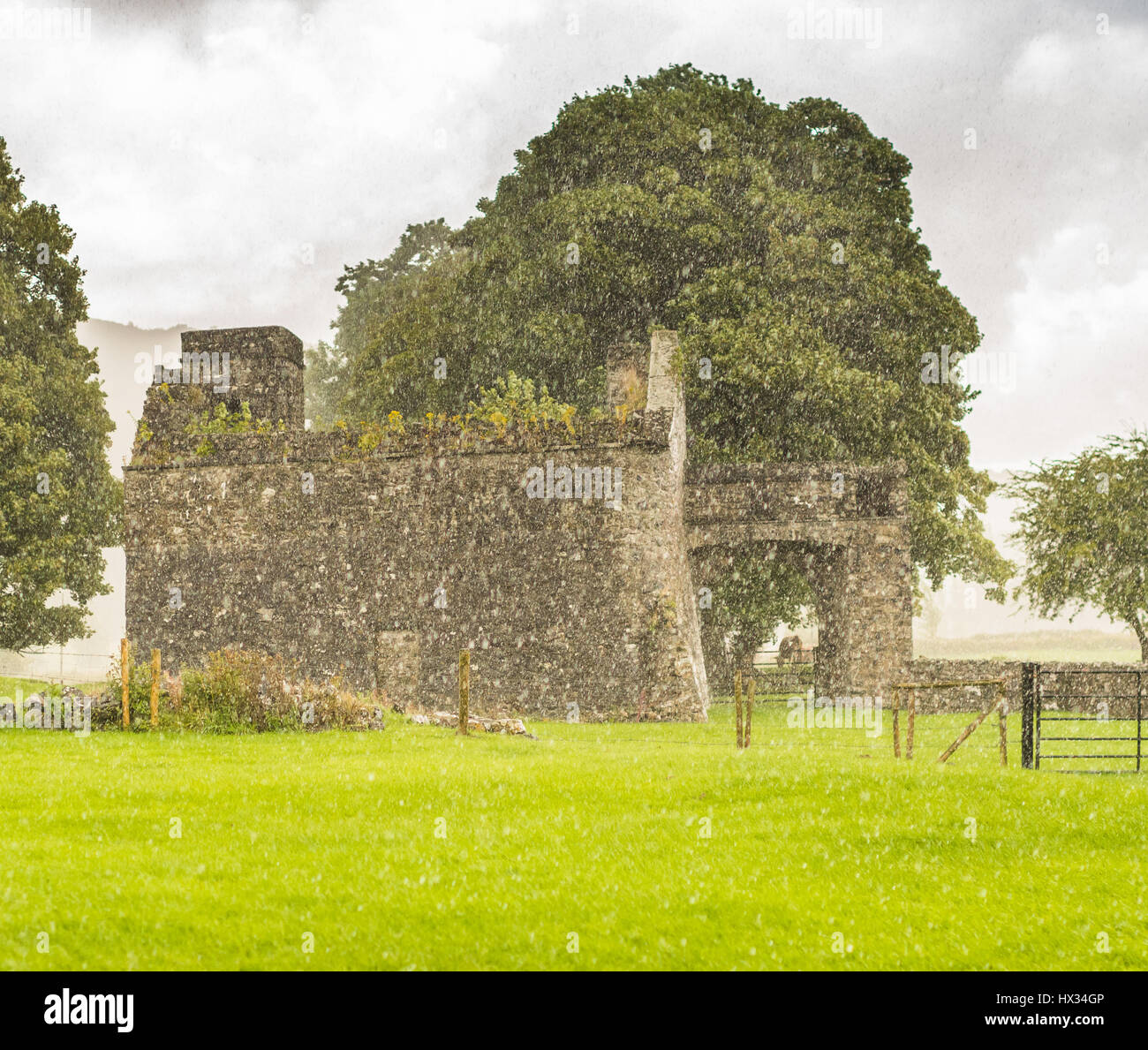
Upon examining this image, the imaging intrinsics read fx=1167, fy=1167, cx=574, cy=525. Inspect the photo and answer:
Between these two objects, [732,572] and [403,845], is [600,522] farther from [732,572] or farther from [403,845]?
[403,845]

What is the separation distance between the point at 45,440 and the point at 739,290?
67.0 ft

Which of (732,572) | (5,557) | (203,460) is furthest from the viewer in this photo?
(732,572)

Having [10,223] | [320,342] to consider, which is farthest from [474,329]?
[320,342]

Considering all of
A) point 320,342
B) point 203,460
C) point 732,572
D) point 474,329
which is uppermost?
point 320,342

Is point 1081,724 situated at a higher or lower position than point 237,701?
lower

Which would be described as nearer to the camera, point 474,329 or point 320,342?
point 474,329

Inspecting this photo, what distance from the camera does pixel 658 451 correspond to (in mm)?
26188

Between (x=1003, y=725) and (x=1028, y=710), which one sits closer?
(x=1003, y=725)

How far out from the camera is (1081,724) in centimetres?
2520

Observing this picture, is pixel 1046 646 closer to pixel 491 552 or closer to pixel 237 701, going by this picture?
pixel 491 552

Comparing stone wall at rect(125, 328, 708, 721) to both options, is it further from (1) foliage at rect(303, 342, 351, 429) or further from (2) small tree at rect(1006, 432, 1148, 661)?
(1) foliage at rect(303, 342, 351, 429)

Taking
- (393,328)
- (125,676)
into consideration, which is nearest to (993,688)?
(125,676)

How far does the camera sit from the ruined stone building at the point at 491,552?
25.9 metres
